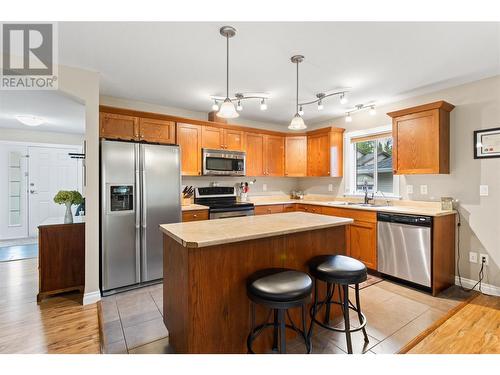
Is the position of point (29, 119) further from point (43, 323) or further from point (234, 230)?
point (234, 230)

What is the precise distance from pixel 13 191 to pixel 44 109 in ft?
8.77

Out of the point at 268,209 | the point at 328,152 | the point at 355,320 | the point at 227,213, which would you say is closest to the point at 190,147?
the point at 227,213

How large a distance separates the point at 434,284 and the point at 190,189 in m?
3.52

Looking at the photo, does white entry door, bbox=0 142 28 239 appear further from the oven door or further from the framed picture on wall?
the framed picture on wall

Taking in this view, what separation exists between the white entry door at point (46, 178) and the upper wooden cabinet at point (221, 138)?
4.03 metres

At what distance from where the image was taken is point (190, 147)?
12.8 feet

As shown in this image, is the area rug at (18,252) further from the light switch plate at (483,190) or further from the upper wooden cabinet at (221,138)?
the light switch plate at (483,190)

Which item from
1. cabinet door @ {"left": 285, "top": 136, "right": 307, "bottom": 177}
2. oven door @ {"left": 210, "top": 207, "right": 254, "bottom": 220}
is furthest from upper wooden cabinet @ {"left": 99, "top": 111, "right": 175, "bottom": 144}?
cabinet door @ {"left": 285, "top": 136, "right": 307, "bottom": 177}

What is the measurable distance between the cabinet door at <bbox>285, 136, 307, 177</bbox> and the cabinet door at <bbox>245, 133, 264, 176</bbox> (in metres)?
0.58

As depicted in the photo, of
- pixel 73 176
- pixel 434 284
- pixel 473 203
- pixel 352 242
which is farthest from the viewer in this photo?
pixel 73 176

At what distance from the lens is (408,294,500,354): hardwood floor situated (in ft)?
6.05

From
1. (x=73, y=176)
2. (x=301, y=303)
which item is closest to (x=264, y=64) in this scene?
(x=301, y=303)
